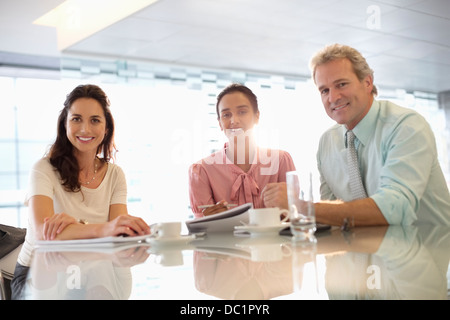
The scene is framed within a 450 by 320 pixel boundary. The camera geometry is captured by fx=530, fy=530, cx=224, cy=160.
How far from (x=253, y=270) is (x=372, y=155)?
1249 mm

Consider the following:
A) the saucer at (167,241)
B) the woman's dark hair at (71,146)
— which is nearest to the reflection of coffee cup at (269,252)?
the saucer at (167,241)

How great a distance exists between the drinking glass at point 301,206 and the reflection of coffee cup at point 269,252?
3.7 inches

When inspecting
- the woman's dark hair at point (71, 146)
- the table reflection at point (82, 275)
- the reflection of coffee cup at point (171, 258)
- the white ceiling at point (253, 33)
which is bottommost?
the reflection of coffee cup at point (171, 258)

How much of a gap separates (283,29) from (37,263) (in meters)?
4.89

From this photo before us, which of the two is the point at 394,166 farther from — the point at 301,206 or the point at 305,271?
the point at 305,271

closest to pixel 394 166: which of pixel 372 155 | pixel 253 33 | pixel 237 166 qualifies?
pixel 372 155

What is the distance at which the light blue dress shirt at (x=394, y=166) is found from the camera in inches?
71.2

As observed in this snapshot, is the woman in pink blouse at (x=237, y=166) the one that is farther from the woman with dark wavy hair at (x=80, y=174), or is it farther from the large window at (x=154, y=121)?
the large window at (x=154, y=121)

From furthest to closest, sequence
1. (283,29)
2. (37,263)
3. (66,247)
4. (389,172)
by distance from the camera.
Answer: (283,29), (389,172), (66,247), (37,263)

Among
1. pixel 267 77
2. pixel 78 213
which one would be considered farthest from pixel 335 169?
pixel 267 77

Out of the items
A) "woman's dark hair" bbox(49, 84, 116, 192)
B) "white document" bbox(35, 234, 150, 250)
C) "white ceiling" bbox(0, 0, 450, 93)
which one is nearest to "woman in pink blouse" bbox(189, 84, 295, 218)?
"woman's dark hair" bbox(49, 84, 116, 192)

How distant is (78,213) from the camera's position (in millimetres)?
2164

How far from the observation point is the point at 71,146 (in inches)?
94.4
